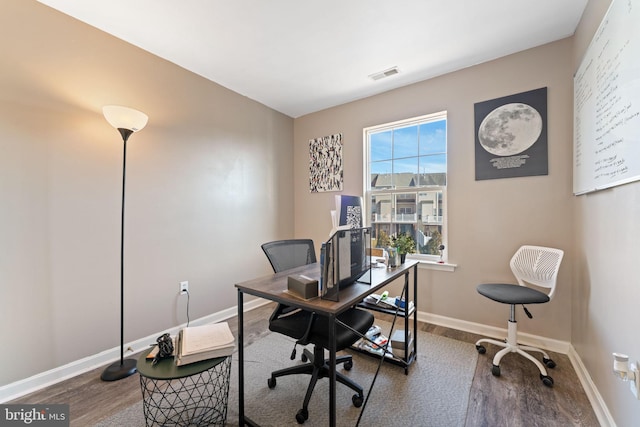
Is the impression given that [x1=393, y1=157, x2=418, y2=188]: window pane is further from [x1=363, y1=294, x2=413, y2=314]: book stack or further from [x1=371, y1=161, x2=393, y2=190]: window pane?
[x1=363, y1=294, x2=413, y2=314]: book stack

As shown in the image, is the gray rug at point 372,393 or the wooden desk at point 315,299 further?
the gray rug at point 372,393

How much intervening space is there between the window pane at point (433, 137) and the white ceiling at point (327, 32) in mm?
516

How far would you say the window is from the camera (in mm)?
2779

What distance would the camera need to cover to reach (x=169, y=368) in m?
1.29

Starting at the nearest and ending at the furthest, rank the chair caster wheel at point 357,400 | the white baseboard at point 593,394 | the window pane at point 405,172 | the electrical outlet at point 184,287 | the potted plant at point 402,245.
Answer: the white baseboard at point 593,394, the chair caster wheel at point 357,400, the potted plant at point 402,245, the electrical outlet at point 184,287, the window pane at point 405,172

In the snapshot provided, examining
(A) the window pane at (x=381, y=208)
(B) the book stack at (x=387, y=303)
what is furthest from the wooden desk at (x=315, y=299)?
(A) the window pane at (x=381, y=208)

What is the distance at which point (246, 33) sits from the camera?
2082mm

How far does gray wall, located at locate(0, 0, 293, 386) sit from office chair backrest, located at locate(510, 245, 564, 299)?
2.86m

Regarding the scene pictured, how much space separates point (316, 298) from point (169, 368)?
83 cm

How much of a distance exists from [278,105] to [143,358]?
3.09 metres

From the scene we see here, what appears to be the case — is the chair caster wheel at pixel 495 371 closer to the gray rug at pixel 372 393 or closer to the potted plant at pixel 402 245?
the gray rug at pixel 372 393

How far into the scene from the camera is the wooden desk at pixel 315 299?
1.12 meters

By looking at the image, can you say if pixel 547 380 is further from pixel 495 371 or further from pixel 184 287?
pixel 184 287

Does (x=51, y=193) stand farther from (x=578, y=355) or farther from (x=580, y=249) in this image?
(x=578, y=355)
